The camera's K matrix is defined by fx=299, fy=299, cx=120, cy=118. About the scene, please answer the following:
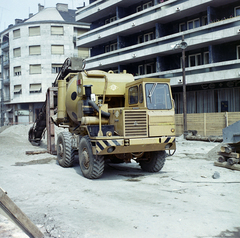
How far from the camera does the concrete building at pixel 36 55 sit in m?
47.3

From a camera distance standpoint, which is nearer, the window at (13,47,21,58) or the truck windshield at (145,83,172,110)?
the truck windshield at (145,83,172,110)

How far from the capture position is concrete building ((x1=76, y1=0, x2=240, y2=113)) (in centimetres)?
2411

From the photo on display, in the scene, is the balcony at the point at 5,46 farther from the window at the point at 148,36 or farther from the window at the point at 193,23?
the window at the point at 193,23

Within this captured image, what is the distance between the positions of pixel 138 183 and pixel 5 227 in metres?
4.98

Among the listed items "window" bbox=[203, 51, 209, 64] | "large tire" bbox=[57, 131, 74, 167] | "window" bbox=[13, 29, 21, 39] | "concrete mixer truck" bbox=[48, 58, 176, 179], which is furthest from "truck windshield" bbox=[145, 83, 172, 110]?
"window" bbox=[13, 29, 21, 39]

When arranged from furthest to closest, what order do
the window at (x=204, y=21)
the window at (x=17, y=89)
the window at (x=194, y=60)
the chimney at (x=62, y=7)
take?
the chimney at (x=62, y=7) < the window at (x=17, y=89) < the window at (x=194, y=60) < the window at (x=204, y=21)

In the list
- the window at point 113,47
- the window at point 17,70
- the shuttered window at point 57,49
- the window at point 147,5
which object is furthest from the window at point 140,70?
the window at point 17,70

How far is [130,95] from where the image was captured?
9.38 m

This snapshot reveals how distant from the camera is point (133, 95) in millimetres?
9234

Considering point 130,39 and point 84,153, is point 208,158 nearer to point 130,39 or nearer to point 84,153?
Answer: point 84,153

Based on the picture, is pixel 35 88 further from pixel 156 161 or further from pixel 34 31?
pixel 156 161

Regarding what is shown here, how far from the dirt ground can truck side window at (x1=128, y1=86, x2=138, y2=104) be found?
2.35m

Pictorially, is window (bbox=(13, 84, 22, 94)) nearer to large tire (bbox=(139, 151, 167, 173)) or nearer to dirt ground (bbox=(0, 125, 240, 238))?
dirt ground (bbox=(0, 125, 240, 238))

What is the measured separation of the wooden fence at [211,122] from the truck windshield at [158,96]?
41.4ft
